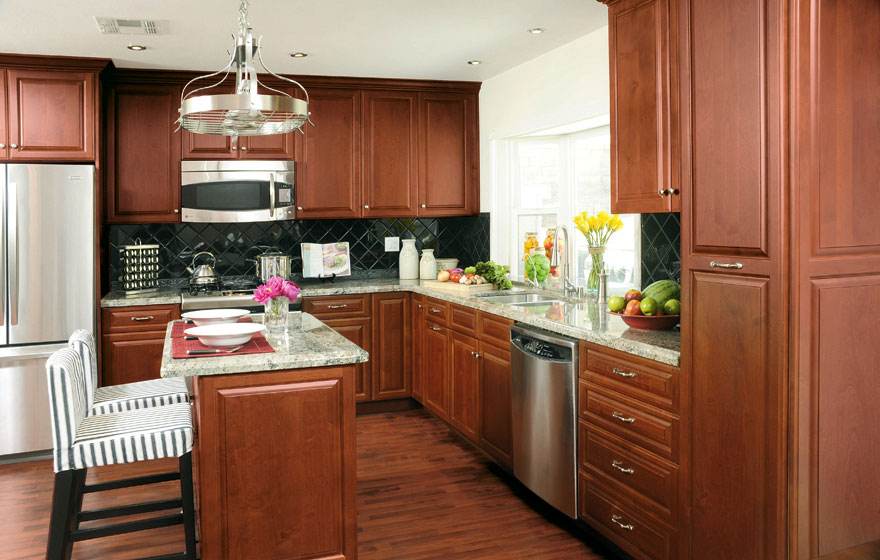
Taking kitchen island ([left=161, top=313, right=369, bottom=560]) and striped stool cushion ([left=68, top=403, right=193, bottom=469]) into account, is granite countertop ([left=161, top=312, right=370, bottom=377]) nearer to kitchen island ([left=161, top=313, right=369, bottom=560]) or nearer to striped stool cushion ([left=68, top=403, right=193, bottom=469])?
kitchen island ([left=161, top=313, right=369, bottom=560])

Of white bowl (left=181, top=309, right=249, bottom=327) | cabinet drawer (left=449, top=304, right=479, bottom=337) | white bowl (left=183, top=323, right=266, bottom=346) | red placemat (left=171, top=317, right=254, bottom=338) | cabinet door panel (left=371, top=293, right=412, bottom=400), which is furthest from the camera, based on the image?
cabinet door panel (left=371, top=293, right=412, bottom=400)

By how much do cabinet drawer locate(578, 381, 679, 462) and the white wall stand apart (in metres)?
1.60

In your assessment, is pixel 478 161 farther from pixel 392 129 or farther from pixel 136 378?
pixel 136 378

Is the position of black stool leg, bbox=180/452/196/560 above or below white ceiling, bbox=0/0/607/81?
below

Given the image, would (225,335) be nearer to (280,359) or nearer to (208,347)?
(208,347)

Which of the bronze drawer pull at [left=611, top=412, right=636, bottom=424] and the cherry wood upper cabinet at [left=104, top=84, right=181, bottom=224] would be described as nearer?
the bronze drawer pull at [left=611, top=412, right=636, bottom=424]

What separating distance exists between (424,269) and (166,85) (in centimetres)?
217

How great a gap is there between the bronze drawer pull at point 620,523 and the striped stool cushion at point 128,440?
160 cm

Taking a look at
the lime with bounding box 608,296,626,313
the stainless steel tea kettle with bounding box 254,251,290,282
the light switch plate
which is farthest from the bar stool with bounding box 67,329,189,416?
the light switch plate

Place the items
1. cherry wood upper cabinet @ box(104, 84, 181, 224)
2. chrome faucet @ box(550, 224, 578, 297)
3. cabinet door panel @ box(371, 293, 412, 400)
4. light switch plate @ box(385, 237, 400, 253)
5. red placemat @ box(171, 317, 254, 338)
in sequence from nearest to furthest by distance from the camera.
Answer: red placemat @ box(171, 317, 254, 338) < chrome faucet @ box(550, 224, 578, 297) < cherry wood upper cabinet @ box(104, 84, 181, 224) < cabinet door panel @ box(371, 293, 412, 400) < light switch plate @ box(385, 237, 400, 253)

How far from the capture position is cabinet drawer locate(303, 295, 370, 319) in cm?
498

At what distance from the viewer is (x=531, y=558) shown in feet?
9.63

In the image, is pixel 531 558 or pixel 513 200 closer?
pixel 531 558

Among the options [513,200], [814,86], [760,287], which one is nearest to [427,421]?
[513,200]
